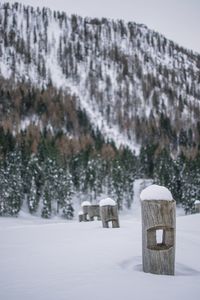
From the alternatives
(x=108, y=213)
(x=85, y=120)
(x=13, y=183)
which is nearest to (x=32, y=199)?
(x=13, y=183)

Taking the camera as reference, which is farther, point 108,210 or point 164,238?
point 108,210

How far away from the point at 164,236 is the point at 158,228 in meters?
0.14

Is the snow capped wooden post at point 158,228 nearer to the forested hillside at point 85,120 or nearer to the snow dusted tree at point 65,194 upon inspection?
the forested hillside at point 85,120

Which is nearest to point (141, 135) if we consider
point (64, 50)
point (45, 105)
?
point (45, 105)

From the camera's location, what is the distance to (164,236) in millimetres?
5512

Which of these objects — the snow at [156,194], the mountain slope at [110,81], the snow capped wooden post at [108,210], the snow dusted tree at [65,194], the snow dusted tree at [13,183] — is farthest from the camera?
the mountain slope at [110,81]

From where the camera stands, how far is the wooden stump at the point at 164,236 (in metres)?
5.39

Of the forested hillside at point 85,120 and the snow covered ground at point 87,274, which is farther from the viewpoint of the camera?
the forested hillside at point 85,120

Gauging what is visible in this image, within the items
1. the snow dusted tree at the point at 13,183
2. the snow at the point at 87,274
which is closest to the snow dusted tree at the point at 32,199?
the snow dusted tree at the point at 13,183

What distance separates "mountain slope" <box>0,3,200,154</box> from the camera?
140 m

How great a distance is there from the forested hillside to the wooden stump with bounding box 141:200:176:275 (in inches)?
1928

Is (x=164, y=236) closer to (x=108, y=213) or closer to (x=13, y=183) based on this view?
(x=108, y=213)

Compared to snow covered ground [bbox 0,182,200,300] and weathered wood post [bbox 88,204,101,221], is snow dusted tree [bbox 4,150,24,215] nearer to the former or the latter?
weathered wood post [bbox 88,204,101,221]

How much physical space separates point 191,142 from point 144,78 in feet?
151
